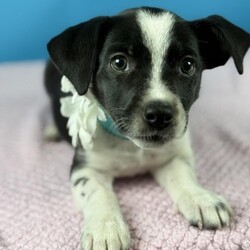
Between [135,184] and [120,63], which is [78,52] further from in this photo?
[135,184]

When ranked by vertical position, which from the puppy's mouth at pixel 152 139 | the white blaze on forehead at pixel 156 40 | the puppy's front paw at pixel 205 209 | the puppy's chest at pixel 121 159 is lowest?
the puppy's chest at pixel 121 159

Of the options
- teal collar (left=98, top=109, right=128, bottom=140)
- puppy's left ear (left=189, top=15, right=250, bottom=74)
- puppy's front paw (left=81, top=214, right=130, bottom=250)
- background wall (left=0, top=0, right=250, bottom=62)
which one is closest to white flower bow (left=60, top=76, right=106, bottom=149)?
teal collar (left=98, top=109, right=128, bottom=140)

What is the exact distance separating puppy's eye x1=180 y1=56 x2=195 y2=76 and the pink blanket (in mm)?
683

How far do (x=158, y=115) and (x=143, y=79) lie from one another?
8.3 inches

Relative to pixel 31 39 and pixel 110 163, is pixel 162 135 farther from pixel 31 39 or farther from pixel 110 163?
pixel 31 39

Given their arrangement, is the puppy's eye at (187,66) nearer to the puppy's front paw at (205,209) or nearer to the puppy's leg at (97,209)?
the puppy's front paw at (205,209)

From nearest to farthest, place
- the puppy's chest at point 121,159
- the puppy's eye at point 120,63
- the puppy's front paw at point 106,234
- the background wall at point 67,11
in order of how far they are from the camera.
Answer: the puppy's front paw at point 106,234, the puppy's eye at point 120,63, the puppy's chest at point 121,159, the background wall at point 67,11

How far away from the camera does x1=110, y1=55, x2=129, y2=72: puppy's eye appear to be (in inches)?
87.4

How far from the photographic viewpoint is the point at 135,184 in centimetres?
267

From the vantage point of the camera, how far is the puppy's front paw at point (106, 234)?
199 centimetres

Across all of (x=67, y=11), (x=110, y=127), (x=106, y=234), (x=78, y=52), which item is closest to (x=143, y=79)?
(x=78, y=52)

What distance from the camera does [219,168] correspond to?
282 centimetres

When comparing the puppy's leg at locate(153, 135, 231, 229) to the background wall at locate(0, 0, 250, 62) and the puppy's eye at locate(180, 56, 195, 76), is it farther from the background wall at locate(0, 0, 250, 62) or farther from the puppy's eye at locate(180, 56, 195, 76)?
the background wall at locate(0, 0, 250, 62)

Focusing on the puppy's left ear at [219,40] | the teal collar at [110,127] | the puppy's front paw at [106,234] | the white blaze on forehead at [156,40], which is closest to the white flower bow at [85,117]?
the teal collar at [110,127]
